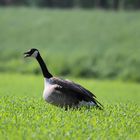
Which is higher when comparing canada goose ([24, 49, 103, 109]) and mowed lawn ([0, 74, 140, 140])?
mowed lawn ([0, 74, 140, 140])

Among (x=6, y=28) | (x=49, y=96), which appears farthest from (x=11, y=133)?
(x=6, y=28)

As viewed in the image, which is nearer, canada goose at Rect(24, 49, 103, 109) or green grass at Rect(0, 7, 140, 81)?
canada goose at Rect(24, 49, 103, 109)

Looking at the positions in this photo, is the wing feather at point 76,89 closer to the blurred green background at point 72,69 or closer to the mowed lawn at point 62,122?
the mowed lawn at point 62,122

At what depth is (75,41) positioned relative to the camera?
52125 millimetres

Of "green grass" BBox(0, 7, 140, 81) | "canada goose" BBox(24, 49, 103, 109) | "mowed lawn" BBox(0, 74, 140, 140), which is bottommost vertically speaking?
"green grass" BBox(0, 7, 140, 81)

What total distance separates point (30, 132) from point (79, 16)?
51.2 meters

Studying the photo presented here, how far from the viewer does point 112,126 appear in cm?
1015

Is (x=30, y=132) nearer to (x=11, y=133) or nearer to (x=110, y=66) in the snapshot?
(x=11, y=133)

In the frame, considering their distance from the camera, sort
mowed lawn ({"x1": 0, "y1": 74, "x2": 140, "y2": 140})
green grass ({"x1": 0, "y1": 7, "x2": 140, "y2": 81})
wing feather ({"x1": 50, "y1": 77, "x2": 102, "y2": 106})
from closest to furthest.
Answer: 1. mowed lawn ({"x1": 0, "y1": 74, "x2": 140, "y2": 140})
2. wing feather ({"x1": 50, "y1": 77, "x2": 102, "y2": 106})
3. green grass ({"x1": 0, "y1": 7, "x2": 140, "y2": 81})

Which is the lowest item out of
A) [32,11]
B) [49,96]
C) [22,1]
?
[22,1]

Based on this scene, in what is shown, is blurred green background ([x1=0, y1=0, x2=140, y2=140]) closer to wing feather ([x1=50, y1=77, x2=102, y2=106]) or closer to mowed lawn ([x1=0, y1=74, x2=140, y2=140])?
A: mowed lawn ([x1=0, y1=74, x2=140, y2=140])

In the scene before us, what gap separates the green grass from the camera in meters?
43.5

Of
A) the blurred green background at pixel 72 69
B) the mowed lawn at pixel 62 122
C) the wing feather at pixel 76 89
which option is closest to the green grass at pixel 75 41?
the blurred green background at pixel 72 69

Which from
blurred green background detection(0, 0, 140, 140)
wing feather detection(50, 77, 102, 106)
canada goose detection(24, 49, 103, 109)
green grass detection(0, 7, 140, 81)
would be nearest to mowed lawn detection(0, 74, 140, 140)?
blurred green background detection(0, 0, 140, 140)
